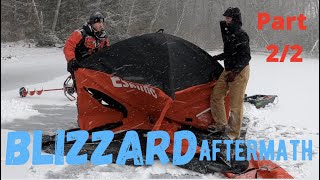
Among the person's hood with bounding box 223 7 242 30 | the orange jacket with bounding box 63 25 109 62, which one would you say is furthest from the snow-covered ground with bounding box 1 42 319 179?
the person's hood with bounding box 223 7 242 30

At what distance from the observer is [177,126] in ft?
14.6

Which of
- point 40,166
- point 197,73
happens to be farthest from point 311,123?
point 40,166

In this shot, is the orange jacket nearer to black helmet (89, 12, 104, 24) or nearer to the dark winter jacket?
black helmet (89, 12, 104, 24)

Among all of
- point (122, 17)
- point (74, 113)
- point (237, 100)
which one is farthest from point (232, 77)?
point (122, 17)

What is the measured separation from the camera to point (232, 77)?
417cm

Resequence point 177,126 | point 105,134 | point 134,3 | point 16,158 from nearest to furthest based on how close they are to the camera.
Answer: point 16,158 < point 105,134 < point 177,126 < point 134,3

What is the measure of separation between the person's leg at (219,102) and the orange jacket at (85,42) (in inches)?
57.9

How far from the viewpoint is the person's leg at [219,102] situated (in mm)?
4379

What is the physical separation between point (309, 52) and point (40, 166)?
19066 mm

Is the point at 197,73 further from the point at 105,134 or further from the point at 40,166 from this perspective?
the point at 40,166

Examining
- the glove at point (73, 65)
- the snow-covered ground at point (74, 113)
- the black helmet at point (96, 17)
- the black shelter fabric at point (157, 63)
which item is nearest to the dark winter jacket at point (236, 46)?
the black shelter fabric at point (157, 63)

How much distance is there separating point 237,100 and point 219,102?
0.70 feet

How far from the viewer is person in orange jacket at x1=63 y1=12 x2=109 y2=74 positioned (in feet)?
14.9

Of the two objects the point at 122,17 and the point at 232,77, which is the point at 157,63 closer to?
the point at 232,77
